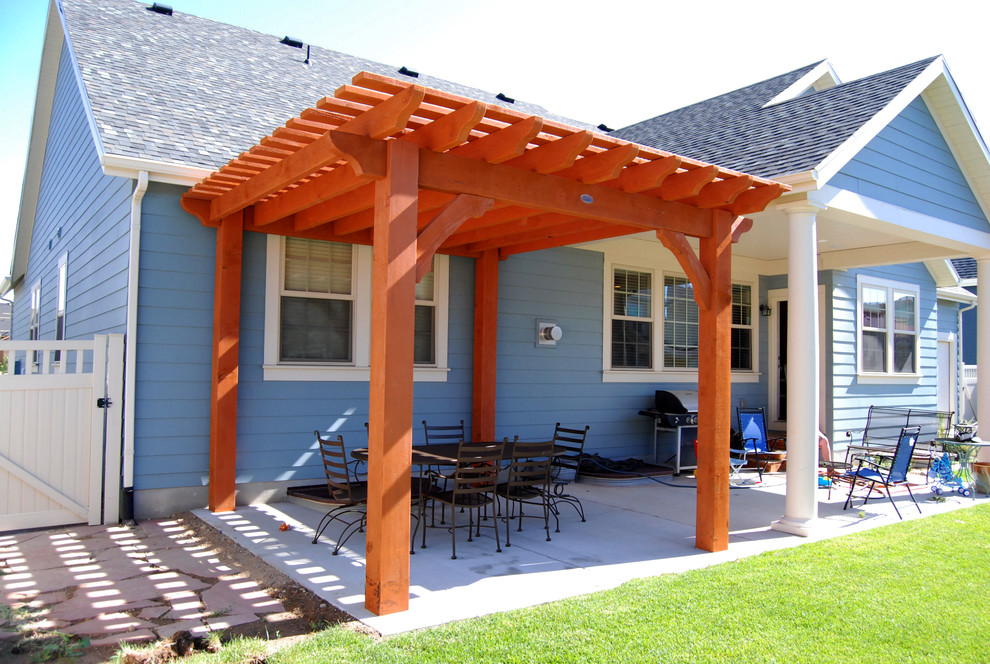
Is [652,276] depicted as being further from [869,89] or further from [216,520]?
[216,520]

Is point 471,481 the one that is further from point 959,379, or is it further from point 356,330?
point 959,379

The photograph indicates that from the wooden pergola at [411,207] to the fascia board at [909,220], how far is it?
1.06 metres

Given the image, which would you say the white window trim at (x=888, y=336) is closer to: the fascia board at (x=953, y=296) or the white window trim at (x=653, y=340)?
the fascia board at (x=953, y=296)

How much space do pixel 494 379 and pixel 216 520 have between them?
338cm

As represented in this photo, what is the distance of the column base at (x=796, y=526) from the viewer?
5.97m

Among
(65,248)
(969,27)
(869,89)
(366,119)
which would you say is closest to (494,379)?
(366,119)

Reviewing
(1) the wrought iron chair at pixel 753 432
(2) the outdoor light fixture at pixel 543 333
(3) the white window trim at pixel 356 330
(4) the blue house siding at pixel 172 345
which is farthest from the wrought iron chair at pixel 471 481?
(1) the wrought iron chair at pixel 753 432

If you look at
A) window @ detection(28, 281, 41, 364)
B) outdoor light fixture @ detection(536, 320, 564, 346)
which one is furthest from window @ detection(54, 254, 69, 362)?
outdoor light fixture @ detection(536, 320, 564, 346)

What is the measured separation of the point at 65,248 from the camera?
383 inches

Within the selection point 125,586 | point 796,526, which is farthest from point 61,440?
point 796,526

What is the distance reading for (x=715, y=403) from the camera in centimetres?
557

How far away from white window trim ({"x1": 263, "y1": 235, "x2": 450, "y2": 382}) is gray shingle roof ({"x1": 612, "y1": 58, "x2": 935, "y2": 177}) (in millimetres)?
3385

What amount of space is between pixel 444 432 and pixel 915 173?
5989mm

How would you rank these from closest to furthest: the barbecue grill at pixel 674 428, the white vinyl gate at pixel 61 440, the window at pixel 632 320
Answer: the white vinyl gate at pixel 61 440 < the barbecue grill at pixel 674 428 < the window at pixel 632 320
